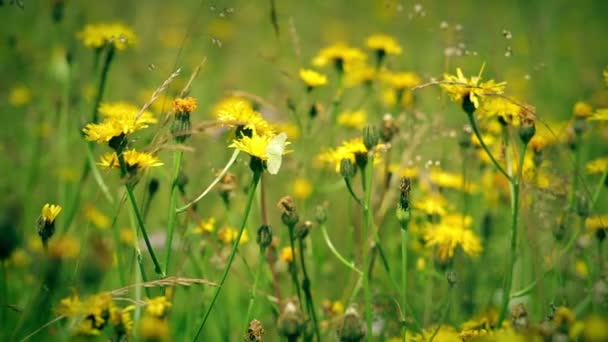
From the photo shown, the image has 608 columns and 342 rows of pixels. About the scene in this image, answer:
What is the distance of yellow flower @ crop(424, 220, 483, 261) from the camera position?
5.73 feet

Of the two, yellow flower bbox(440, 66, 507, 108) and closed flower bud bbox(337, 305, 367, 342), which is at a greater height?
yellow flower bbox(440, 66, 507, 108)

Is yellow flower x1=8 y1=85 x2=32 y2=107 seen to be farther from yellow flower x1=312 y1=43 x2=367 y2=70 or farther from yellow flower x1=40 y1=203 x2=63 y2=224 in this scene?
yellow flower x1=40 y1=203 x2=63 y2=224

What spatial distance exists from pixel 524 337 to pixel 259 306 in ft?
3.97

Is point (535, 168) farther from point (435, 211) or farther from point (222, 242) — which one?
point (222, 242)

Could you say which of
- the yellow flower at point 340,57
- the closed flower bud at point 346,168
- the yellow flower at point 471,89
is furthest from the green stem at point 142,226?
the yellow flower at point 340,57

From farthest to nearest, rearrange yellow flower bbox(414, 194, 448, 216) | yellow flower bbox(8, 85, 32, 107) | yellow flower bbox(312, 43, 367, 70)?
yellow flower bbox(8, 85, 32, 107) → yellow flower bbox(312, 43, 367, 70) → yellow flower bbox(414, 194, 448, 216)

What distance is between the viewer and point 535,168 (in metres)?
1.86

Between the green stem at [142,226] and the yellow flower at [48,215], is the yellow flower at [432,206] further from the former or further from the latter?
the yellow flower at [48,215]

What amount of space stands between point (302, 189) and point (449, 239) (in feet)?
2.40

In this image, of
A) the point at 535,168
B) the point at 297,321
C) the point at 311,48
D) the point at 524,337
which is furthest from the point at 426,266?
the point at 311,48

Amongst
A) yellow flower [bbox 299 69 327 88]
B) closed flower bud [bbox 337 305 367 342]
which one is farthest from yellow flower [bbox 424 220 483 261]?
yellow flower [bbox 299 69 327 88]

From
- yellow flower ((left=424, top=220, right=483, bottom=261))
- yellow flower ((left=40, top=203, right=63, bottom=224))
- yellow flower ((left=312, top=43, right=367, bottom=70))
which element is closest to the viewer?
yellow flower ((left=40, top=203, right=63, bottom=224))

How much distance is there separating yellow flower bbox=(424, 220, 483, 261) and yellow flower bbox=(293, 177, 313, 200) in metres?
0.54

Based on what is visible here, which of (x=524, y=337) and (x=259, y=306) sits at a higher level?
(x=524, y=337)
